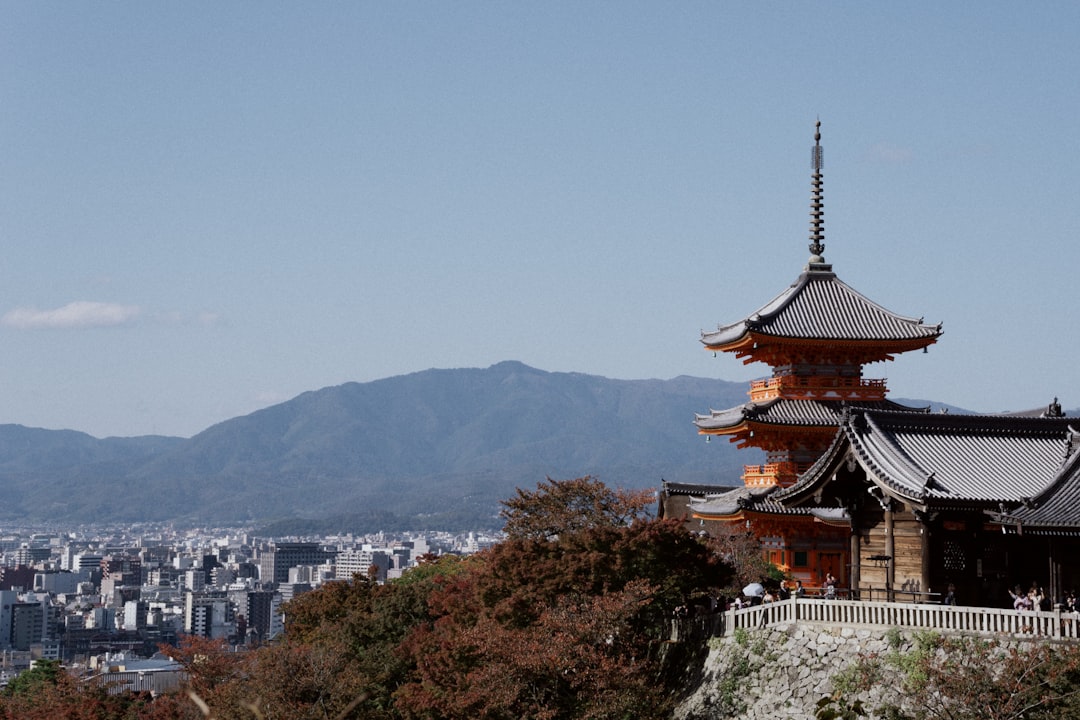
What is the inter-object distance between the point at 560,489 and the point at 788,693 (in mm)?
16287

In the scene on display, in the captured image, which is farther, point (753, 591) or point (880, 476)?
point (753, 591)

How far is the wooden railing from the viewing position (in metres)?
24.9

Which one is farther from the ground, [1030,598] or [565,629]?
[1030,598]

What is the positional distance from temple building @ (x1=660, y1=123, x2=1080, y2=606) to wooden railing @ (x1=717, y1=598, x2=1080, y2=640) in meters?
1.62

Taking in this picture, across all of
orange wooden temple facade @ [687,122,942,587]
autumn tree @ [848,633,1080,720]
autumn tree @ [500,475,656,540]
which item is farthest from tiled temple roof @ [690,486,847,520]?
autumn tree @ [848,633,1080,720]

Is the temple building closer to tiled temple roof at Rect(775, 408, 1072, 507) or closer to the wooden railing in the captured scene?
tiled temple roof at Rect(775, 408, 1072, 507)

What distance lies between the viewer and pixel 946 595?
2864 centimetres

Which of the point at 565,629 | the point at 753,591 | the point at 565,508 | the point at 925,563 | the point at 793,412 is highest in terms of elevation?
the point at 793,412

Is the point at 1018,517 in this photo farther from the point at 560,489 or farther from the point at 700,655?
the point at 560,489

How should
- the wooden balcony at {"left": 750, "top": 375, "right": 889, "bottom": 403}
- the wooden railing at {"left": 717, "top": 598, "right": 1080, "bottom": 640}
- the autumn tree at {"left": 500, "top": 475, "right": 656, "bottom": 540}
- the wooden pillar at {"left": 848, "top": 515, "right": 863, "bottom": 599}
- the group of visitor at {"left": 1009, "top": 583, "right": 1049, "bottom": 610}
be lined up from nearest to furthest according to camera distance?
the wooden railing at {"left": 717, "top": 598, "right": 1080, "bottom": 640}, the group of visitor at {"left": 1009, "top": 583, "right": 1049, "bottom": 610}, the wooden pillar at {"left": 848, "top": 515, "right": 863, "bottom": 599}, the autumn tree at {"left": 500, "top": 475, "right": 656, "bottom": 540}, the wooden balcony at {"left": 750, "top": 375, "right": 889, "bottom": 403}

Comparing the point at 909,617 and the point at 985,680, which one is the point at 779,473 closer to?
the point at 909,617

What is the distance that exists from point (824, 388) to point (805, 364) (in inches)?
32.7

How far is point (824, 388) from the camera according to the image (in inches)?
1665

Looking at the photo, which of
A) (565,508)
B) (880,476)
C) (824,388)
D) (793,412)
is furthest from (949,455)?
(565,508)
